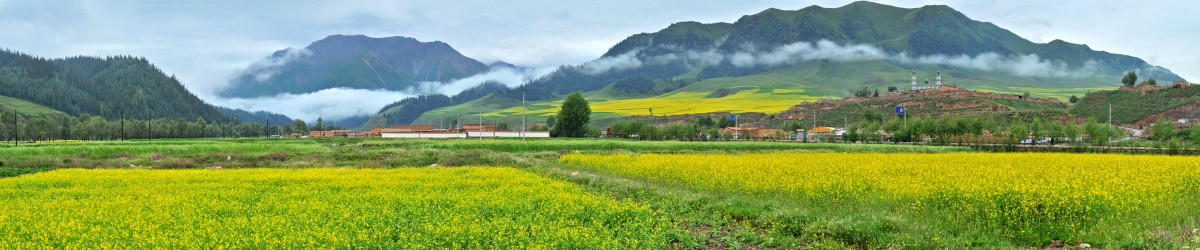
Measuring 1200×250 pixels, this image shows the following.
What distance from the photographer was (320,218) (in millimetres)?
14312

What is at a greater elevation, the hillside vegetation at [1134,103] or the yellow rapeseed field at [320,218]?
the hillside vegetation at [1134,103]

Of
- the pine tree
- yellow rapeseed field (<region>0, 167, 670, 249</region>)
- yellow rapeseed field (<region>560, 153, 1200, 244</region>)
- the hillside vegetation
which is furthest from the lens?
the hillside vegetation

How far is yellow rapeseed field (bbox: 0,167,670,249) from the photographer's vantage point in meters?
11.6

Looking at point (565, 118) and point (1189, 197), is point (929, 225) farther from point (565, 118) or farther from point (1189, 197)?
point (565, 118)

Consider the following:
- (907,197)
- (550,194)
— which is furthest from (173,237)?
(907,197)

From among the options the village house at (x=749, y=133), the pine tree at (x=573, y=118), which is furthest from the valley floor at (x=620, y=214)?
the village house at (x=749, y=133)

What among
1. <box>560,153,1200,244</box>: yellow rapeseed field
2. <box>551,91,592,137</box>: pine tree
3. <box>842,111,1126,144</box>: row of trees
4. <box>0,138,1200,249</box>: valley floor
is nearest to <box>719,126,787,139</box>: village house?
<box>842,111,1126,144</box>: row of trees

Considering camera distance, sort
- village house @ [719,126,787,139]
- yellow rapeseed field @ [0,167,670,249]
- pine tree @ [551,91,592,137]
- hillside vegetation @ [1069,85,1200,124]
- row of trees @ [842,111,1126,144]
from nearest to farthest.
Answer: yellow rapeseed field @ [0,167,670,249] → row of trees @ [842,111,1126,144] → pine tree @ [551,91,592,137] → village house @ [719,126,787,139] → hillside vegetation @ [1069,85,1200,124]

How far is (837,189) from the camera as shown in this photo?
18.2 metres

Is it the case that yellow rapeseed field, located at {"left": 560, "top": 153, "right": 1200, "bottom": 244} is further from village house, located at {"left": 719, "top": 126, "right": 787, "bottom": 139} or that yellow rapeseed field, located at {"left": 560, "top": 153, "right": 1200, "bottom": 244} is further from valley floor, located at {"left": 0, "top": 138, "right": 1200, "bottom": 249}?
village house, located at {"left": 719, "top": 126, "right": 787, "bottom": 139}

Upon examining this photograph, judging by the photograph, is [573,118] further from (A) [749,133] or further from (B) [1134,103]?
(B) [1134,103]

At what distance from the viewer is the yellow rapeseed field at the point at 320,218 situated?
11.6 m

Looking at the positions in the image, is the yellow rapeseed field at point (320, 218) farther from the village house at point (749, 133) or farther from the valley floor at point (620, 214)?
the village house at point (749, 133)

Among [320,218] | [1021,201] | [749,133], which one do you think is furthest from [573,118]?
[1021,201]
